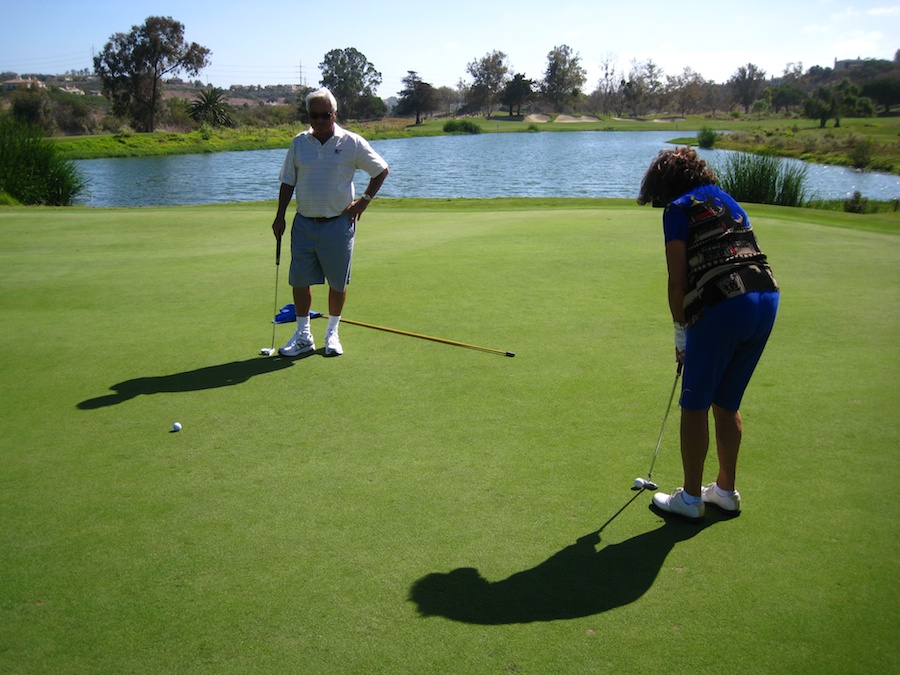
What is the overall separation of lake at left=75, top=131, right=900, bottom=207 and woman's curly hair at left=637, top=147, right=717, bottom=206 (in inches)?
902

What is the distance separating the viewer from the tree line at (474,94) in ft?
258

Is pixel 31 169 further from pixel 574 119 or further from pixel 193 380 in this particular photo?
pixel 574 119

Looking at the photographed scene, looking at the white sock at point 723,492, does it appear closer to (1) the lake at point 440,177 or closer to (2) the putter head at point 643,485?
(2) the putter head at point 643,485

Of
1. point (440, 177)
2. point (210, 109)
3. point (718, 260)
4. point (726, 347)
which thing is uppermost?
point (210, 109)

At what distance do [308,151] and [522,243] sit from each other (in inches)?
200

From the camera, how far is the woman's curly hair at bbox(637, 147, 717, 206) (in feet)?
11.5

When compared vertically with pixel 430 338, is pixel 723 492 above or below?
below

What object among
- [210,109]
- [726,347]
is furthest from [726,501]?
[210,109]

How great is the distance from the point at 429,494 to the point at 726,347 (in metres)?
1.65

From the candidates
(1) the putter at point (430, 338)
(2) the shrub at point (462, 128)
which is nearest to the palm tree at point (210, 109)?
(2) the shrub at point (462, 128)

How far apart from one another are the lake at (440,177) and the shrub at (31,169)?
30.5 feet

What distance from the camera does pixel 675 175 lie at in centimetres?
351

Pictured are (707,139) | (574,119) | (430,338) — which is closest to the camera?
(430,338)

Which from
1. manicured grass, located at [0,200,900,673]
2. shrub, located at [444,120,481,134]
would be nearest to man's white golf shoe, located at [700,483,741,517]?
manicured grass, located at [0,200,900,673]
